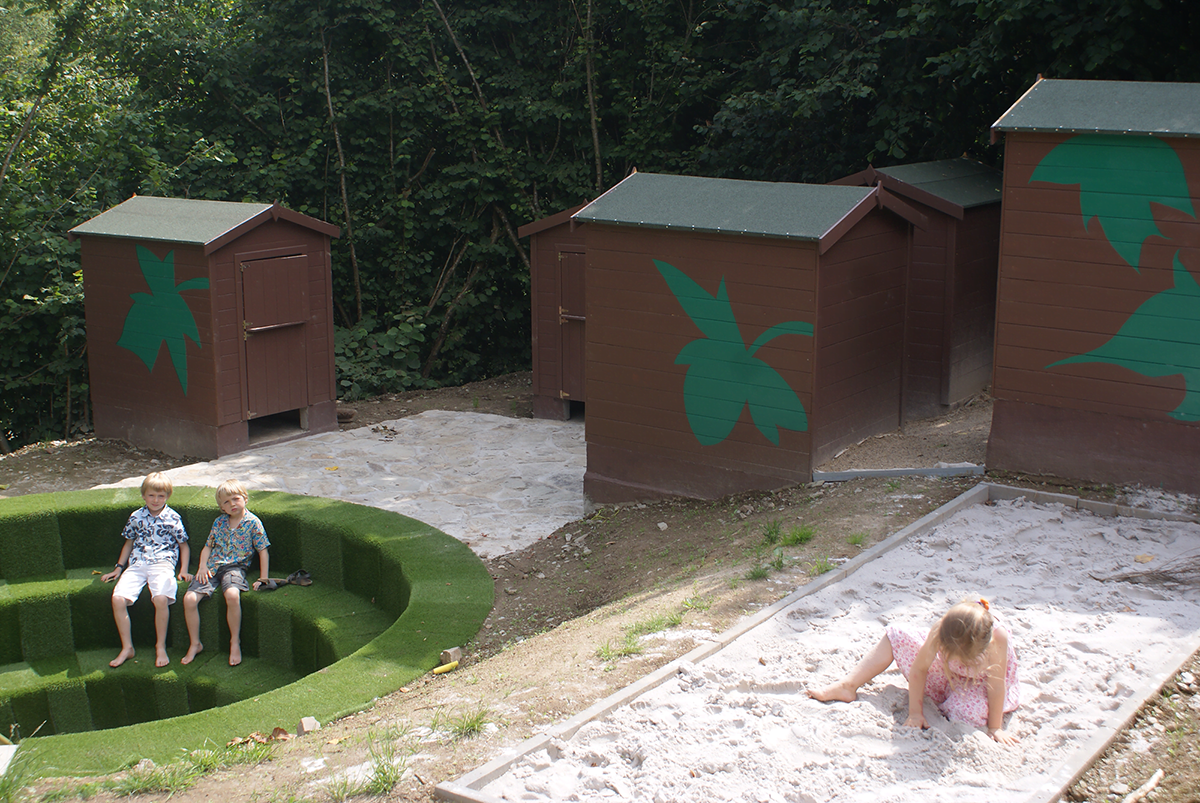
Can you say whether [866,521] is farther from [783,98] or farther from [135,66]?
[135,66]

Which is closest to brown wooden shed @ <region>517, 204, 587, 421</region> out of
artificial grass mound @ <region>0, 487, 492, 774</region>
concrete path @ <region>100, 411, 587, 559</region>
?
concrete path @ <region>100, 411, 587, 559</region>

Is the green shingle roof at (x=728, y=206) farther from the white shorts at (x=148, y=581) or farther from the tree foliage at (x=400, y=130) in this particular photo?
the tree foliage at (x=400, y=130)

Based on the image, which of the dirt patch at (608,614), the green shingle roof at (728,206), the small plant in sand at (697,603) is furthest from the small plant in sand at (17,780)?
the green shingle roof at (728,206)

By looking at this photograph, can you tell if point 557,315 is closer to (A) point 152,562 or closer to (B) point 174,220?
(B) point 174,220

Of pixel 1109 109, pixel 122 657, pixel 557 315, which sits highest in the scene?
pixel 1109 109

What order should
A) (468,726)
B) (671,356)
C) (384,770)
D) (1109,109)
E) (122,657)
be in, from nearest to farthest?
1. (384,770)
2. (468,726)
3. (1109,109)
4. (122,657)
5. (671,356)

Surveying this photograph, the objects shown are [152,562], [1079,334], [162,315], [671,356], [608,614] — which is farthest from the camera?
[162,315]

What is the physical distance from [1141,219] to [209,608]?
6892 mm

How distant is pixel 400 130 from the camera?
52.2 ft

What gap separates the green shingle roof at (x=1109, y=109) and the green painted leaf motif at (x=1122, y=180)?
9cm

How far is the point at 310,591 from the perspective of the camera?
26.6 feet

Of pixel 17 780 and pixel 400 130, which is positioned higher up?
pixel 400 130

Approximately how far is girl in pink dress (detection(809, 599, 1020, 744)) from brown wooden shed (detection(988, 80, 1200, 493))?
3.24m

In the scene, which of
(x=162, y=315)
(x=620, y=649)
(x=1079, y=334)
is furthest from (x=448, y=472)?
(x=1079, y=334)
